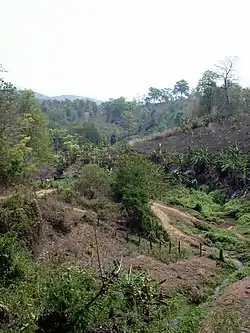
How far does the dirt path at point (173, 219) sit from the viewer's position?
2838 cm

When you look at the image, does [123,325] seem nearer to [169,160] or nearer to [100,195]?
[100,195]

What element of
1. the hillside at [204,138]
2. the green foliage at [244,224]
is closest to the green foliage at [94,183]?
the green foliage at [244,224]

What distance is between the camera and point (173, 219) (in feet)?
106

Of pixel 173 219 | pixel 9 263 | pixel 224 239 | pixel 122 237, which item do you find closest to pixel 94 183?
pixel 122 237

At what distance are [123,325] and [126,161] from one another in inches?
582

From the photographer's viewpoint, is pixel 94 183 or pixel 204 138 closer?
pixel 94 183

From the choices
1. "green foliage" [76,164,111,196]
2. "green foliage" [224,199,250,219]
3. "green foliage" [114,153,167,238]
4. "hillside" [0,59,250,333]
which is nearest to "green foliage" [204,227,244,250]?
"hillside" [0,59,250,333]

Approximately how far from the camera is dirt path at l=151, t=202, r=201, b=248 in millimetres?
28383

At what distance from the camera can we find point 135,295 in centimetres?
1479

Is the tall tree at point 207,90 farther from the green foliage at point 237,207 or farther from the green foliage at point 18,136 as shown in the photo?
the green foliage at point 18,136

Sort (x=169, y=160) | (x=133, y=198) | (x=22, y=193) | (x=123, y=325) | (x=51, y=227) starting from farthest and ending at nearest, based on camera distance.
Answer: (x=169, y=160) < (x=133, y=198) < (x=51, y=227) < (x=22, y=193) < (x=123, y=325)

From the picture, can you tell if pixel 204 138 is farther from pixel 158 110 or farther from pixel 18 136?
pixel 158 110

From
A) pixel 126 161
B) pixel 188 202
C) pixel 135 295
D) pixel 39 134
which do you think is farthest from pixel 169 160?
pixel 135 295

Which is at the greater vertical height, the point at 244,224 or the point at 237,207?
the point at 237,207
